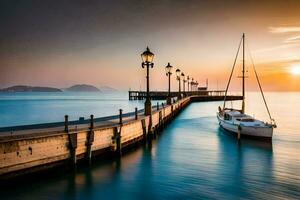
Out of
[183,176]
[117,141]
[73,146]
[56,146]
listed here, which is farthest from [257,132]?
[56,146]

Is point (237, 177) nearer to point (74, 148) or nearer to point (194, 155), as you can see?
point (194, 155)

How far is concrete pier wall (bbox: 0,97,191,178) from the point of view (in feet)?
40.8

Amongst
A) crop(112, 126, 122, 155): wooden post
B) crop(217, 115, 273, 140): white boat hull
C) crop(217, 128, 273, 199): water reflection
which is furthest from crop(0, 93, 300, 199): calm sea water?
crop(217, 115, 273, 140): white boat hull

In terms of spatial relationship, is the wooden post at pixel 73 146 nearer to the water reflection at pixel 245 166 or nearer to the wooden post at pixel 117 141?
the wooden post at pixel 117 141

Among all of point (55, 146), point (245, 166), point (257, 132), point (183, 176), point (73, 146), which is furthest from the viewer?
point (257, 132)

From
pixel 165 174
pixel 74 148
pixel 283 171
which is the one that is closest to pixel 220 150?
pixel 283 171

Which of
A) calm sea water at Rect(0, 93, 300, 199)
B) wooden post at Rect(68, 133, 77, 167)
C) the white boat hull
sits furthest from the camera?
the white boat hull

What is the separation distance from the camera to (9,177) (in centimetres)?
1241

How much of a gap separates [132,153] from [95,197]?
808 centimetres

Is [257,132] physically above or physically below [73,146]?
below

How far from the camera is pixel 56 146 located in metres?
14.5

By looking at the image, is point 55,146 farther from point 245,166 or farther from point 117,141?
point 245,166

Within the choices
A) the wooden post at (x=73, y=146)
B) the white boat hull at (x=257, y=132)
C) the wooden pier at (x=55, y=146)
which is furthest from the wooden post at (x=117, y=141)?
the white boat hull at (x=257, y=132)

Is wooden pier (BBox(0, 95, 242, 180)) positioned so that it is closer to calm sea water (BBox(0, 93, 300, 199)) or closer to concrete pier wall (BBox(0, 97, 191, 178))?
concrete pier wall (BBox(0, 97, 191, 178))
